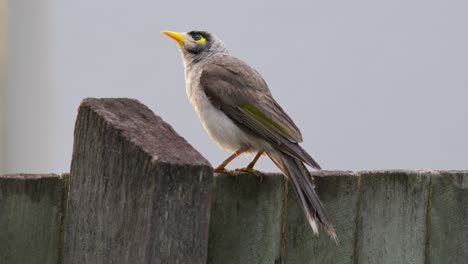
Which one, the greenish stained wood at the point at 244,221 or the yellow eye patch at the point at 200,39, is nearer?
the greenish stained wood at the point at 244,221

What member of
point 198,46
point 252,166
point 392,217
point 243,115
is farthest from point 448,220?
point 198,46

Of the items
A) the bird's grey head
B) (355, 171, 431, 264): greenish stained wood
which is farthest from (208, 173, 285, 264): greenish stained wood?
the bird's grey head

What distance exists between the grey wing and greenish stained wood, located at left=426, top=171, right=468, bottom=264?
535mm

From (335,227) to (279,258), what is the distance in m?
0.31

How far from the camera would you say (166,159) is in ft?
8.16

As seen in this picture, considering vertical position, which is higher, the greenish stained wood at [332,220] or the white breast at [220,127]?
the white breast at [220,127]

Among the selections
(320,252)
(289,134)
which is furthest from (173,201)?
(289,134)

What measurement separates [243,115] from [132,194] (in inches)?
94.2

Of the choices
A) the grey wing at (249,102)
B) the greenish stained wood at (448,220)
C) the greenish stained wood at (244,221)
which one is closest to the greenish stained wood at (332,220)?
the greenish stained wood at (244,221)

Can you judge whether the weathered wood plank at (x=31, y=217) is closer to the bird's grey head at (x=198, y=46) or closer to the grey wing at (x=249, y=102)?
the grey wing at (x=249, y=102)

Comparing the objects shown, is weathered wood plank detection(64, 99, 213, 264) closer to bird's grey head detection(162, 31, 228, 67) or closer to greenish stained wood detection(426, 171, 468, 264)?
greenish stained wood detection(426, 171, 468, 264)

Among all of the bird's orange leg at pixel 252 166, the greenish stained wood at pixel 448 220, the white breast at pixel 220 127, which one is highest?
the white breast at pixel 220 127

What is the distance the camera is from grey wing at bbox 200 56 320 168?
4.38 metres

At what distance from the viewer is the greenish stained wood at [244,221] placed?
3.13 metres
